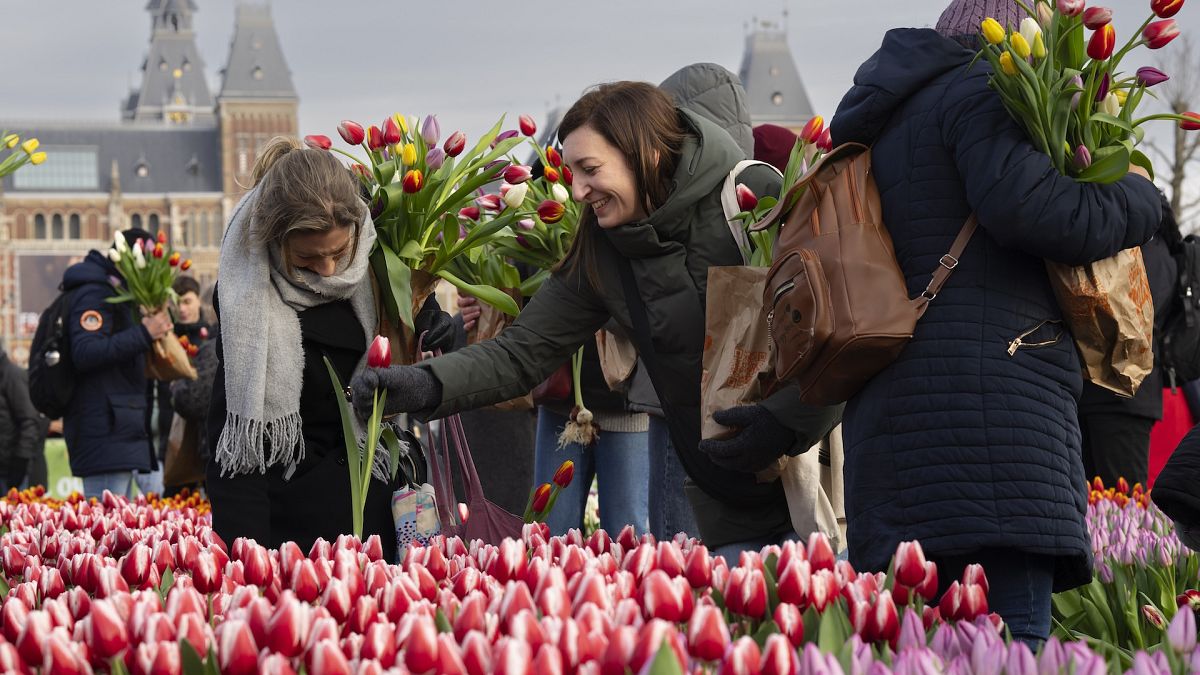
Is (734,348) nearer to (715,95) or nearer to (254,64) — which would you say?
(715,95)

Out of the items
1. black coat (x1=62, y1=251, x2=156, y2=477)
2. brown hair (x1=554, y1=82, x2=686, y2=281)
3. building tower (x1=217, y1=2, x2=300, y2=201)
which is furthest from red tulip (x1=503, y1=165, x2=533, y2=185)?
building tower (x1=217, y1=2, x2=300, y2=201)

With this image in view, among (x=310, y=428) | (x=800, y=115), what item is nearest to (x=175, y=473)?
(x=310, y=428)

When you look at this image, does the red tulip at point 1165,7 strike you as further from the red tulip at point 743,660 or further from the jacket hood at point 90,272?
the jacket hood at point 90,272

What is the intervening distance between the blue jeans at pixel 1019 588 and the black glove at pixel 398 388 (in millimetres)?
1259

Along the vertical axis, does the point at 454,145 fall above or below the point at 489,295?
above

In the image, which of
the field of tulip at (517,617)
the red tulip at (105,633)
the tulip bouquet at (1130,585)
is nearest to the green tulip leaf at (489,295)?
the field of tulip at (517,617)

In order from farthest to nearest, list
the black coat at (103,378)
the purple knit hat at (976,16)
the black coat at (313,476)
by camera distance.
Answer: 1. the black coat at (103,378)
2. the black coat at (313,476)
3. the purple knit hat at (976,16)

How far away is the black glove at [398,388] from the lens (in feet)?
Answer: 11.0

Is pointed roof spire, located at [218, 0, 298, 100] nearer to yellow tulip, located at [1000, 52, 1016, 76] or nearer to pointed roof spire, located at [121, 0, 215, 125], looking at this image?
pointed roof spire, located at [121, 0, 215, 125]

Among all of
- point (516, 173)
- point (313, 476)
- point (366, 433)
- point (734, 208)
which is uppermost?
point (516, 173)

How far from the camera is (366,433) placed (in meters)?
3.58

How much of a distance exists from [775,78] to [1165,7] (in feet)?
235

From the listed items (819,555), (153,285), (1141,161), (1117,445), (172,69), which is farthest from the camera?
(172,69)

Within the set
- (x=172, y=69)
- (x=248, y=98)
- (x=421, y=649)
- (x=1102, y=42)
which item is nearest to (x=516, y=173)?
(x=1102, y=42)
